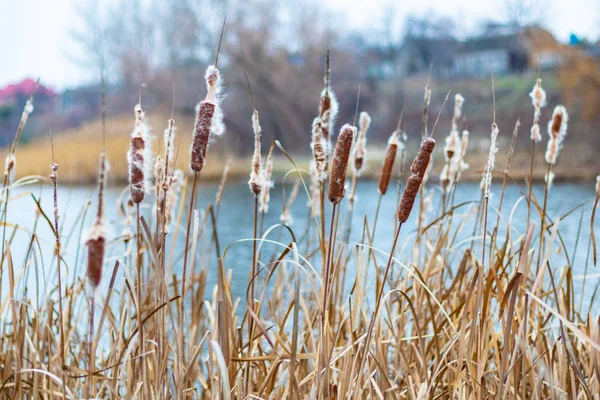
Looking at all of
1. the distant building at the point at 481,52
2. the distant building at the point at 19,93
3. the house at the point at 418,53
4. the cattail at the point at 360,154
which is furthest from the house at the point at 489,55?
the cattail at the point at 360,154

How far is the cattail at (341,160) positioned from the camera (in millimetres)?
1041

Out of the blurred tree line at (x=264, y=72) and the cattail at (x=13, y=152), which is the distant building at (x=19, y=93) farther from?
the cattail at (x=13, y=152)

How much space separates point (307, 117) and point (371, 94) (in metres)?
4.85

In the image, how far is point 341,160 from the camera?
3.45 ft

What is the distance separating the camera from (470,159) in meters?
17.5

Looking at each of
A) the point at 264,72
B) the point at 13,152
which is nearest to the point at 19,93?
the point at 264,72

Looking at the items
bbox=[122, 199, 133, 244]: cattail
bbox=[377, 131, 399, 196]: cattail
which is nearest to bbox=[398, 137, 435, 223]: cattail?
bbox=[377, 131, 399, 196]: cattail

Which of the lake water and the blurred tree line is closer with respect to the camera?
the lake water

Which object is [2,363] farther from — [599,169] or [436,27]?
[436,27]

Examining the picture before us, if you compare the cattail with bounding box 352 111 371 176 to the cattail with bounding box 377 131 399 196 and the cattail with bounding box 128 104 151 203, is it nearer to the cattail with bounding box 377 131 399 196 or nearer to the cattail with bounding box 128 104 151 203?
the cattail with bounding box 377 131 399 196

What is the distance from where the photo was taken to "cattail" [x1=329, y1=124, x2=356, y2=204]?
1.04m

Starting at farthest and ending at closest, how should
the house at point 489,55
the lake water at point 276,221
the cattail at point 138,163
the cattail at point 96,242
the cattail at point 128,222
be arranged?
1. the house at point 489,55
2. the lake water at point 276,221
3. the cattail at point 128,222
4. the cattail at point 138,163
5. the cattail at point 96,242

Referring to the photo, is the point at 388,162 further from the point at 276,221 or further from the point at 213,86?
the point at 276,221

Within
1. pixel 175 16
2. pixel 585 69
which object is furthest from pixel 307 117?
pixel 585 69
